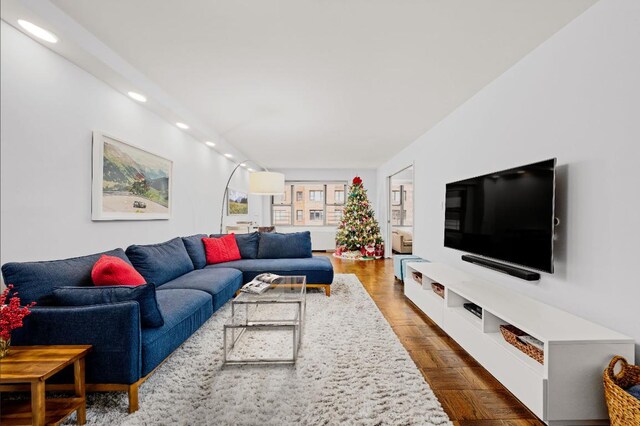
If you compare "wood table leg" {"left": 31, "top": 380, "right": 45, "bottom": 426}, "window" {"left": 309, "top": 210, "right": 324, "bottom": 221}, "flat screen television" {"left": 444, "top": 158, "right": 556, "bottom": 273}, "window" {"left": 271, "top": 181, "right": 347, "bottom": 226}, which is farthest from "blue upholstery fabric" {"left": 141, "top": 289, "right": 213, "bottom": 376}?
"window" {"left": 309, "top": 210, "right": 324, "bottom": 221}

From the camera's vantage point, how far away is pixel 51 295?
74.0 inches

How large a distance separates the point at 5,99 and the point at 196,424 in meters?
2.24

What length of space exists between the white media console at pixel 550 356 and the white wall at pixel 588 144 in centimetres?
17

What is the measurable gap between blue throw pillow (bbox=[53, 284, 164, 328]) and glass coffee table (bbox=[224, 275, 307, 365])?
541mm

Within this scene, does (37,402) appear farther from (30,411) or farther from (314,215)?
(314,215)

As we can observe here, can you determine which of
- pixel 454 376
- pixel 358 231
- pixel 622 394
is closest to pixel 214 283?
pixel 454 376

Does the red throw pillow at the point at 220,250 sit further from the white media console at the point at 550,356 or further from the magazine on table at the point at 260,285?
the white media console at the point at 550,356

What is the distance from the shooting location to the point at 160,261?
9.90 ft

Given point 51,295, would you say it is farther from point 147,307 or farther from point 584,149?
point 584,149

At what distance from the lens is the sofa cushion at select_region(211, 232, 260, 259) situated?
4602 millimetres

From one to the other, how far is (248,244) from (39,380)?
3309 millimetres

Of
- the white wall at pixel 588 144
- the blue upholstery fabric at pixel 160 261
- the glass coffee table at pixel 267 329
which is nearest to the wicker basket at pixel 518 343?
the white wall at pixel 588 144

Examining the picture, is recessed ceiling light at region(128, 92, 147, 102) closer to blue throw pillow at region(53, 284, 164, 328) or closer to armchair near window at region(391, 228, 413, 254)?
blue throw pillow at region(53, 284, 164, 328)

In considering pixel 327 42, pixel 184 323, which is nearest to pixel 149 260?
pixel 184 323
